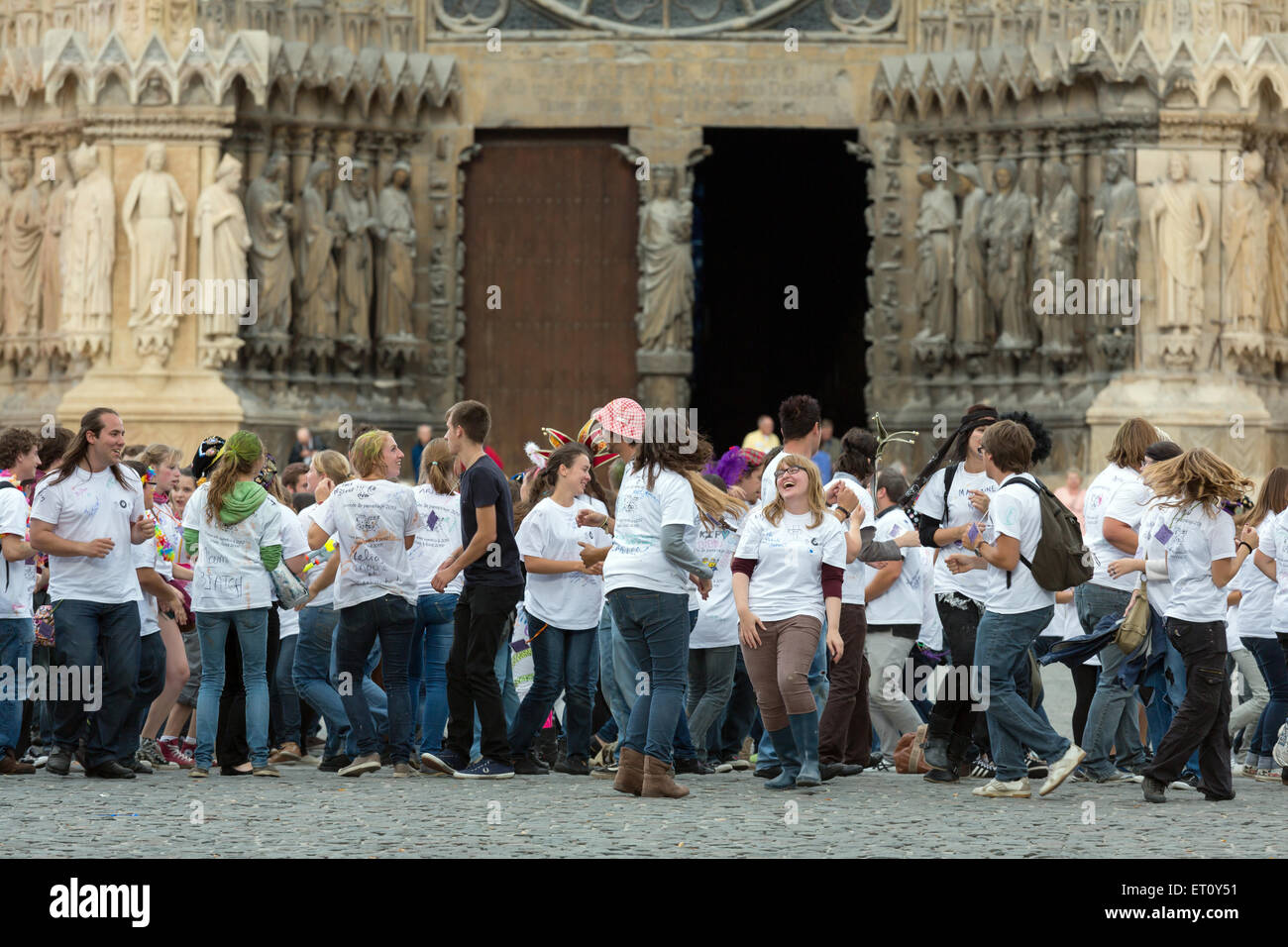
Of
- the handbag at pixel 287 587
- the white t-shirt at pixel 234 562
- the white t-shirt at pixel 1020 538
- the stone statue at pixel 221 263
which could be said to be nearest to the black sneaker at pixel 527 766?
the handbag at pixel 287 587

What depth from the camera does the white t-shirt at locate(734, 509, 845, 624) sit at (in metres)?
10.2

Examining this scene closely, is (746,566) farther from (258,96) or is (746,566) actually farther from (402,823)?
(258,96)

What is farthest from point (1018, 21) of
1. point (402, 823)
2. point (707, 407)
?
point (402, 823)

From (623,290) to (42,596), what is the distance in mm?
11899

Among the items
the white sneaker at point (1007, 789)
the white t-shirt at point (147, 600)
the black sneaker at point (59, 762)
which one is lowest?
the black sneaker at point (59, 762)

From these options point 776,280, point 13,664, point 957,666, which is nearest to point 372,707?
point 13,664

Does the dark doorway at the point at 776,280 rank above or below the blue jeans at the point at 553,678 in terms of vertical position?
above

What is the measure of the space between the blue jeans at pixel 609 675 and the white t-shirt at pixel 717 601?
439 millimetres

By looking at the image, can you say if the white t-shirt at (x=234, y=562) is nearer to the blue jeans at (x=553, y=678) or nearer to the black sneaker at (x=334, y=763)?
the black sneaker at (x=334, y=763)

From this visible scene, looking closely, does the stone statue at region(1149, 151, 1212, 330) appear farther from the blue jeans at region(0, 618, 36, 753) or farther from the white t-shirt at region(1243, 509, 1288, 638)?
the blue jeans at region(0, 618, 36, 753)

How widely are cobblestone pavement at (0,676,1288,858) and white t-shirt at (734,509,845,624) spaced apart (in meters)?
0.90

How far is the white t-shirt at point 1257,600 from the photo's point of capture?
1116cm

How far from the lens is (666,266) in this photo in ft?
72.8
